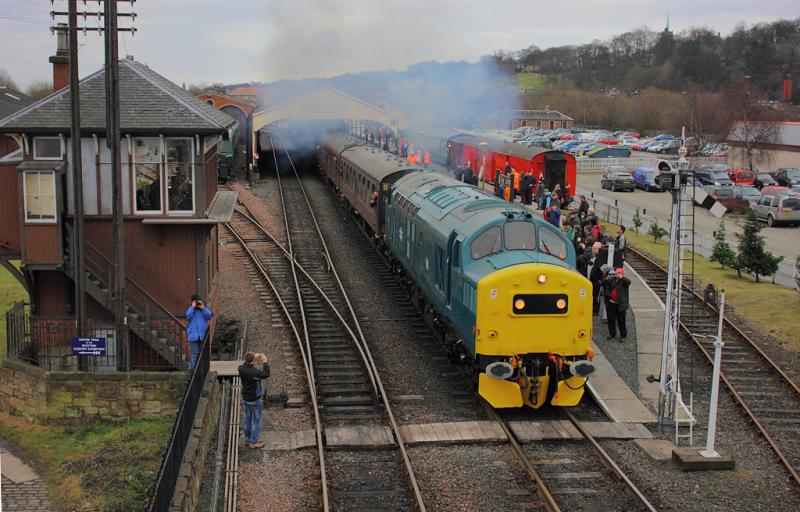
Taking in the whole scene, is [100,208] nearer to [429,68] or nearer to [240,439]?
[240,439]

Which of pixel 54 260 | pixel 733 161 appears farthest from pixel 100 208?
pixel 733 161

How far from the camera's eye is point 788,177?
181 ft

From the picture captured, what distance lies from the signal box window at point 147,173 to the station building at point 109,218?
0.06ft

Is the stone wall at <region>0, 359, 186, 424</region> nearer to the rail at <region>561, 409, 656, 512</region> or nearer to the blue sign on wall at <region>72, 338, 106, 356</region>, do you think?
the blue sign on wall at <region>72, 338, 106, 356</region>

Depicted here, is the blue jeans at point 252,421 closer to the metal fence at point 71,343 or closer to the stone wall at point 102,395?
the stone wall at point 102,395

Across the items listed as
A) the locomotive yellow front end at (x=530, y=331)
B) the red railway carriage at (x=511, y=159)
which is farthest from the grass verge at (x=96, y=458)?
the red railway carriage at (x=511, y=159)

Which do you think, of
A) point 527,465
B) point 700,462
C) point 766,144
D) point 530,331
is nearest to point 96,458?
point 527,465

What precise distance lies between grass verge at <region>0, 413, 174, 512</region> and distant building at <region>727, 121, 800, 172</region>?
55.7 meters

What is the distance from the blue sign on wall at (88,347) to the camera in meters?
15.1

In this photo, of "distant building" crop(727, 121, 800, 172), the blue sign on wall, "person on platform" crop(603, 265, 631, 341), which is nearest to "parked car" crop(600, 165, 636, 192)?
"distant building" crop(727, 121, 800, 172)

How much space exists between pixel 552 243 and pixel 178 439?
7.26m

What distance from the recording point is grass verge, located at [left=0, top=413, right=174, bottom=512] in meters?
12.2

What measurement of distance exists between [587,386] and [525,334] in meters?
2.45

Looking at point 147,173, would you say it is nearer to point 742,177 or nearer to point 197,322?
point 197,322
